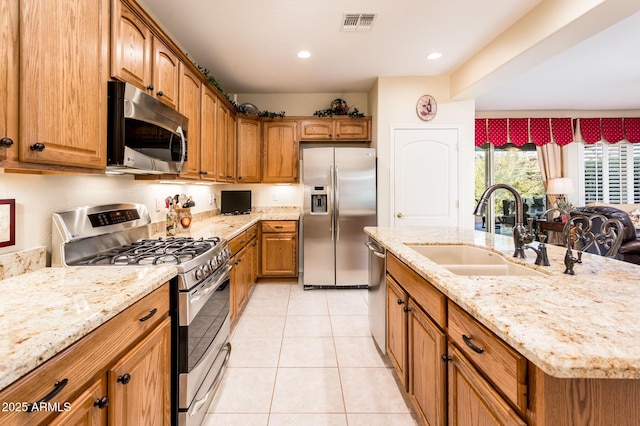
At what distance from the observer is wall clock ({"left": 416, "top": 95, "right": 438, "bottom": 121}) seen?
3.91 metres

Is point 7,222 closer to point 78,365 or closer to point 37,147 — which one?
point 37,147

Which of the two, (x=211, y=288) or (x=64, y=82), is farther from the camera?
(x=211, y=288)

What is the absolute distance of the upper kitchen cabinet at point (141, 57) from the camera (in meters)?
1.57

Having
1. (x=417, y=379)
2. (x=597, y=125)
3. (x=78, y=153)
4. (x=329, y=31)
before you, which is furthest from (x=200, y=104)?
(x=597, y=125)

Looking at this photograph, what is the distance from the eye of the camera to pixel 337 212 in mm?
3854

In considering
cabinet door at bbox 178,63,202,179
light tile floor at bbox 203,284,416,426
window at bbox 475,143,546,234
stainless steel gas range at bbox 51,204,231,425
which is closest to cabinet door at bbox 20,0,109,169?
stainless steel gas range at bbox 51,204,231,425

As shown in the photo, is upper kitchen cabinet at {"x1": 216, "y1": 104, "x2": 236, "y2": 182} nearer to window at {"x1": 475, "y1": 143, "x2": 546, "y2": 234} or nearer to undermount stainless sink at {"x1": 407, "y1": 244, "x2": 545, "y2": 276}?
undermount stainless sink at {"x1": 407, "y1": 244, "x2": 545, "y2": 276}

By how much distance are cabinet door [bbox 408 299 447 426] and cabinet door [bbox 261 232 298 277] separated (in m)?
2.65

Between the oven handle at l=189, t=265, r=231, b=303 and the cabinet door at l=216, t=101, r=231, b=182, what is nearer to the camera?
the oven handle at l=189, t=265, r=231, b=303

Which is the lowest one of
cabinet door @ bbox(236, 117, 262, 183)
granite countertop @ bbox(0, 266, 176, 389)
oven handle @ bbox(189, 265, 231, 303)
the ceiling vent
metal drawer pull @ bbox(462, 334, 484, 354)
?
oven handle @ bbox(189, 265, 231, 303)

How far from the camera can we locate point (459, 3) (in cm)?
238

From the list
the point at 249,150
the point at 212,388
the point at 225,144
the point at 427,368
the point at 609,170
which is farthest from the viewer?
the point at 609,170

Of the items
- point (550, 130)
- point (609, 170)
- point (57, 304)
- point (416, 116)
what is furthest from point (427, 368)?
point (609, 170)

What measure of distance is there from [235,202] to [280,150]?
99 cm
